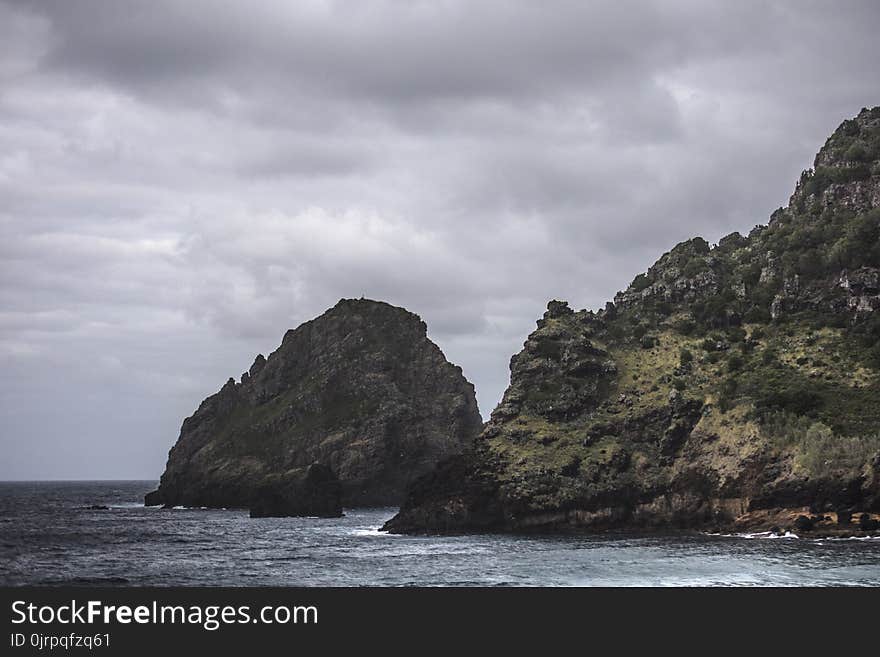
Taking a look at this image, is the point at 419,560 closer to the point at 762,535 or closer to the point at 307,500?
the point at 762,535

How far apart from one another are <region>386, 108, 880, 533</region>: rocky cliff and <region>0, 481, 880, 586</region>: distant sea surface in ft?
28.5

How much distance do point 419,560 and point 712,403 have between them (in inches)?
2125

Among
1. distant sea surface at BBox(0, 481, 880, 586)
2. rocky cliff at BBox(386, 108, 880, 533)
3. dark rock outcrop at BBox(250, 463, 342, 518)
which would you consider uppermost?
rocky cliff at BBox(386, 108, 880, 533)

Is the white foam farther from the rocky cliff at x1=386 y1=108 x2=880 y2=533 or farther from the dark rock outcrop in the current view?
the dark rock outcrop

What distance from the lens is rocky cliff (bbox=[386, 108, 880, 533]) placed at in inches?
4296

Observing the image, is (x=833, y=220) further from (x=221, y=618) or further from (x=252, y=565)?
(x=221, y=618)

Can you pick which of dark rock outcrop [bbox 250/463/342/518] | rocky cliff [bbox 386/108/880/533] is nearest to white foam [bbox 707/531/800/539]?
rocky cliff [bbox 386/108/880/533]

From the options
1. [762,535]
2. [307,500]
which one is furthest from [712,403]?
[307,500]

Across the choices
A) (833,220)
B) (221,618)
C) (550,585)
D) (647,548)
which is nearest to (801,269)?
(833,220)

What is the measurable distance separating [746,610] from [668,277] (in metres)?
→ 123

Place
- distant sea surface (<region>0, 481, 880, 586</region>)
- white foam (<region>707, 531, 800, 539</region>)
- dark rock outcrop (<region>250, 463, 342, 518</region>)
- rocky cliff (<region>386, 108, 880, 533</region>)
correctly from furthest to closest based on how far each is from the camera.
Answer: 1. dark rock outcrop (<region>250, 463, 342, 518</region>)
2. rocky cliff (<region>386, 108, 880, 533</region>)
3. white foam (<region>707, 531, 800, 539</region>)
4. distant sea surface (<region>0, 481, 880, 586</region>)

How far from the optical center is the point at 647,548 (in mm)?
93812

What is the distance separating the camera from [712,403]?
12481cm

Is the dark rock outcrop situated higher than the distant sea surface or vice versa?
the dark rock outcrop
